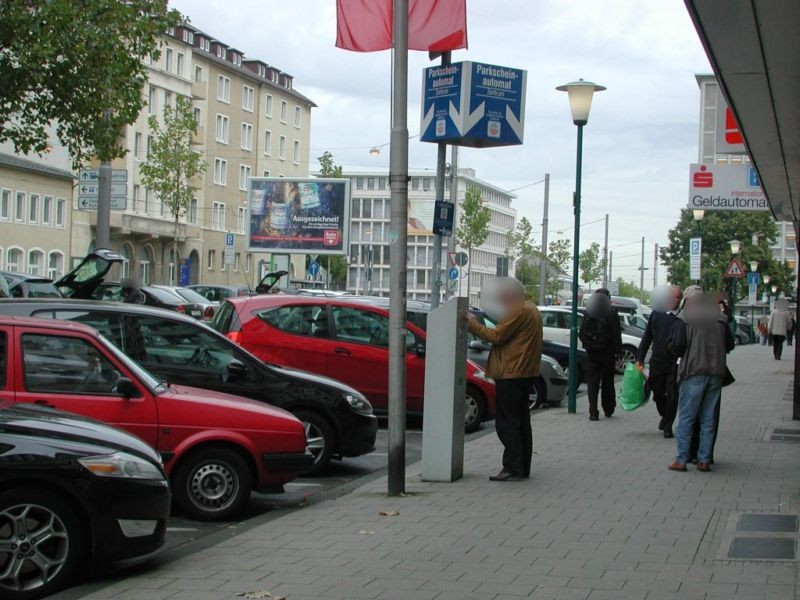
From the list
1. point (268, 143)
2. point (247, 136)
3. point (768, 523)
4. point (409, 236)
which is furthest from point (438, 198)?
point (409, 236)

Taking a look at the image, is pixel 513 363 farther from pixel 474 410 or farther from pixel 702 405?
pixel 474 410

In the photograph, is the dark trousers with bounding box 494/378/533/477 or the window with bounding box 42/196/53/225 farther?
the window with bounding box 42/196/53/225

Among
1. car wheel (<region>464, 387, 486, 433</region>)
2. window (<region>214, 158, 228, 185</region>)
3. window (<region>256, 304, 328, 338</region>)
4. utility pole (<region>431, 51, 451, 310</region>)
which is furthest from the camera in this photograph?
window (<region>214, 158, 228, 185</region>)

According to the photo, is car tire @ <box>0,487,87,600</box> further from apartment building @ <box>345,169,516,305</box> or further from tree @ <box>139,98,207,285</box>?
apartment building @ <box>345,169,516,305</box>

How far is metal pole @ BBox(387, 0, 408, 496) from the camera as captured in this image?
10.0 meters

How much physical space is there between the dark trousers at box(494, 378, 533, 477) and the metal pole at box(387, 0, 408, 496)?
1.01 meters

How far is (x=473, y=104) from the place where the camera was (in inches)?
572

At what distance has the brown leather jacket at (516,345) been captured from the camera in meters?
10.6

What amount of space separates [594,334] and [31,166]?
46.0m

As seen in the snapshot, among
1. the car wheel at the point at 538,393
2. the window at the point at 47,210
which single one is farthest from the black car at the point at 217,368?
the window at the point at 47,210

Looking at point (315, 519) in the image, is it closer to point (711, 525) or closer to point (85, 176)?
point (711, 525)

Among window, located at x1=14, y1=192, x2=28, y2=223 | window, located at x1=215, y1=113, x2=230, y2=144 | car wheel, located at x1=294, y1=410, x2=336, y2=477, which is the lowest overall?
car wheel, located at x1=294, y1=410, x2=336, y2=477

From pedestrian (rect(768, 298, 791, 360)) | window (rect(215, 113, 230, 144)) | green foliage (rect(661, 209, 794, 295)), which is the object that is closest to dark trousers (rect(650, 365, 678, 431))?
pedestrian (rect(768, 298, 791, 360))

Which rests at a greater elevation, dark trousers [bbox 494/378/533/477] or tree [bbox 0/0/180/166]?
tree [bbox 0/0/180/166]
